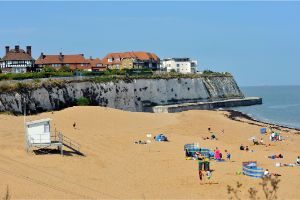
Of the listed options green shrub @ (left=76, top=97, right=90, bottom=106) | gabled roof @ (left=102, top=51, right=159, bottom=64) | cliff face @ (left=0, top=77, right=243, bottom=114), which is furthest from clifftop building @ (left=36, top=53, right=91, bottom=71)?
green shrub @ (left=76, top=97, right=90, bottom=106)

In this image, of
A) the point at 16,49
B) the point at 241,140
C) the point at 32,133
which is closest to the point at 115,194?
the point at 32,133

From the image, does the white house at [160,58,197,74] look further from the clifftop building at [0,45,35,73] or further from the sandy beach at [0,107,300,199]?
the sandy beach at [0,107,300,199]

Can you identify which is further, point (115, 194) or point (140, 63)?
point (140, 63)

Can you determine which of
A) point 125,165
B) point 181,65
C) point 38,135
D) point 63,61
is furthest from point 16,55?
point 181,65

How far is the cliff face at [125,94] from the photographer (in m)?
52.8

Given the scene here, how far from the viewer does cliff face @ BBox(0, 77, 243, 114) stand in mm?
52834

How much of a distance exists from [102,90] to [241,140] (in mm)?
27992

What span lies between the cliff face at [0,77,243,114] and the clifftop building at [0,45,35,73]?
17.3m

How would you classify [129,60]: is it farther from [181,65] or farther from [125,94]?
[181,65]

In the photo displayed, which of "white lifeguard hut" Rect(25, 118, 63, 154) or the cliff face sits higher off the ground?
the cliff face

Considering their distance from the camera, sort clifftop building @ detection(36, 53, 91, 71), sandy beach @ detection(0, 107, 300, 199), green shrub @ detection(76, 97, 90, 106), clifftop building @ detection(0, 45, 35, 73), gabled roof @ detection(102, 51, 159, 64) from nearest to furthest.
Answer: sandy beach @ detection(0, 107, 300, 199) → green shrub @ detection(76, 97, 90, 106) → clifftop building @ detection(0, 45, 35, 73) → clifftop building @ detection(36, 53, 91, 71) → gabled roof @ detection(102, 51, 159, 64)

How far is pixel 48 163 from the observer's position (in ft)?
84.7

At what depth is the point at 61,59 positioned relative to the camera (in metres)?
91.4

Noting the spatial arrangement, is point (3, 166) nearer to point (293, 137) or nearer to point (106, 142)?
point (106, 142)
